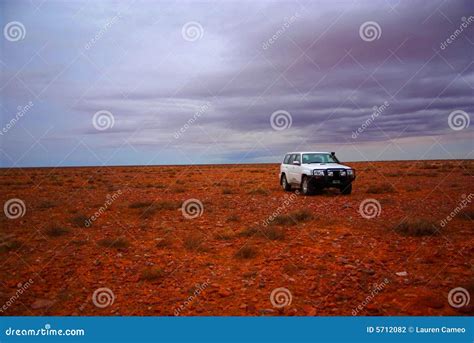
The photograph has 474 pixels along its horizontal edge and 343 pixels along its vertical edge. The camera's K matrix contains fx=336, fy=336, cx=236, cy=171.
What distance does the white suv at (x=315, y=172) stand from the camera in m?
14.1

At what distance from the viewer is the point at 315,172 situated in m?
14.1

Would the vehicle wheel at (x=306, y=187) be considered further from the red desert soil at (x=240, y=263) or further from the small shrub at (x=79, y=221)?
the small shrub at (x=79, y=221)

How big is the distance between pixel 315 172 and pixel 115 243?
8828 mm

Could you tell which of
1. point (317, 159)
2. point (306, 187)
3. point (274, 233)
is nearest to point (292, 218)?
point (274, 233)

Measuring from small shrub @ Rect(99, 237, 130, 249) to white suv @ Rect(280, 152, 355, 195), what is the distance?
8583 mm

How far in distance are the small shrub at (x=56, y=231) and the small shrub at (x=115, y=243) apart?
1739 millimetres

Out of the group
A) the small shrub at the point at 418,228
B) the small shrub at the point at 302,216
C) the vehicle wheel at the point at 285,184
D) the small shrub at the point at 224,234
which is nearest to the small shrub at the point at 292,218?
the small shrub at the point at 302,216

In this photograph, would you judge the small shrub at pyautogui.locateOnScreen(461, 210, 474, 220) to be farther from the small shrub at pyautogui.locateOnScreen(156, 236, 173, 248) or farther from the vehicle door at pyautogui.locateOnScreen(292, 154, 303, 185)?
the small shrub at pyautogui.locateOnScreen(156, 236, 173, 248)

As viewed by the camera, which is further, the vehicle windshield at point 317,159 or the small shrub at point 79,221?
the vehicle windshield at point 317,159

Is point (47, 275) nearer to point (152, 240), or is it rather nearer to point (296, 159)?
point (152, 240)

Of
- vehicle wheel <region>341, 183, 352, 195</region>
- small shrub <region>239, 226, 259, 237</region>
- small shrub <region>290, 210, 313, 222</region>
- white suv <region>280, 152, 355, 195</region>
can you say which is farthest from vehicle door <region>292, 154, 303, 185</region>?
small shrub <region>239, 226, 259, 237</region>

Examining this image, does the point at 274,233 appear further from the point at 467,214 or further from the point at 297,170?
the point at 297,170

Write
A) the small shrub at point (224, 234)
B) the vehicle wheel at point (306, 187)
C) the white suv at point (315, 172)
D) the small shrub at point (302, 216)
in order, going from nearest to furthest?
the small shrub at point (224, 234)
the small shrub at point (302, 216)
the white suv at point (315, 172)
the vehicle wheel at point (306, 187)
